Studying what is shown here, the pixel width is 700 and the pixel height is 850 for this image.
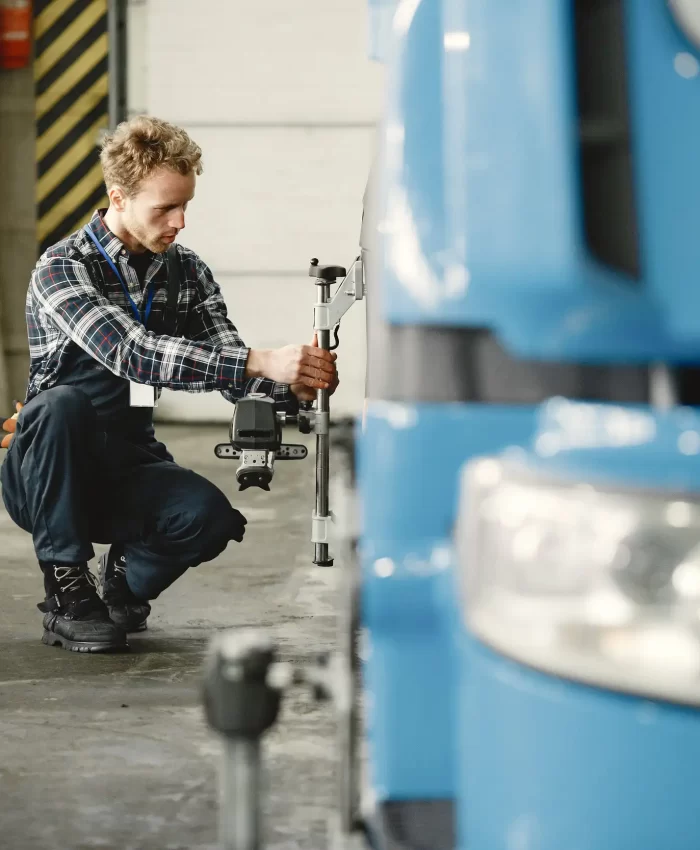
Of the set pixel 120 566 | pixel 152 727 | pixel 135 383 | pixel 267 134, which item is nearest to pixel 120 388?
pixel 135 383

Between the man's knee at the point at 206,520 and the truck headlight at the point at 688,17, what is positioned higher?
the truck headlight at the point at 688,17

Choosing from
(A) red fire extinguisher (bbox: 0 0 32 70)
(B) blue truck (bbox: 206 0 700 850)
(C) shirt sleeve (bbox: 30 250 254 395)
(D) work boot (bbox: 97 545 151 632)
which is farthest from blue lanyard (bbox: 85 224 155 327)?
(A) red fire extinguisher (bbox: 0 0 32 70)

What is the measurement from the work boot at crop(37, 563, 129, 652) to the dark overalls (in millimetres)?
41

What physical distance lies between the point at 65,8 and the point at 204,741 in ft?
18.8

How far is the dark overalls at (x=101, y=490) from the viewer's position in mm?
2502

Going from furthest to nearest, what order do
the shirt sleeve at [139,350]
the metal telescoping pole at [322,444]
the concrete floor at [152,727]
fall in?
the metal telescoping pole at [322,444]
the shirt sleeve at [139,350]
the concrete floor at [152,727]

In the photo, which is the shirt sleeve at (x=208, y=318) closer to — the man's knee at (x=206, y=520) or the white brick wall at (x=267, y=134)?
the man's knee at (x=206, y=520)

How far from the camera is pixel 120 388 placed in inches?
103

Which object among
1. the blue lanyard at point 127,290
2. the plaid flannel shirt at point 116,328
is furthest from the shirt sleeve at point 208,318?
the blue lanyard at point 127,290

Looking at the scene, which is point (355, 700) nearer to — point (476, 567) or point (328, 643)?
point (476, 567)

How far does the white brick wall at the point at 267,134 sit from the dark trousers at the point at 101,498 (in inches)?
161

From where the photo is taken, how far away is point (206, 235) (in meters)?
6.75

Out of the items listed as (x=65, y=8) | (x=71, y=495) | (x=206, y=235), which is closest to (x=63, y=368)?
(x=71, y=495)

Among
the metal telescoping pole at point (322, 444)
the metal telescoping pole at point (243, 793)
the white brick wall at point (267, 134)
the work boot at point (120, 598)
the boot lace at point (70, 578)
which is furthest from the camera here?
the white brick wall at point (267, 134)
